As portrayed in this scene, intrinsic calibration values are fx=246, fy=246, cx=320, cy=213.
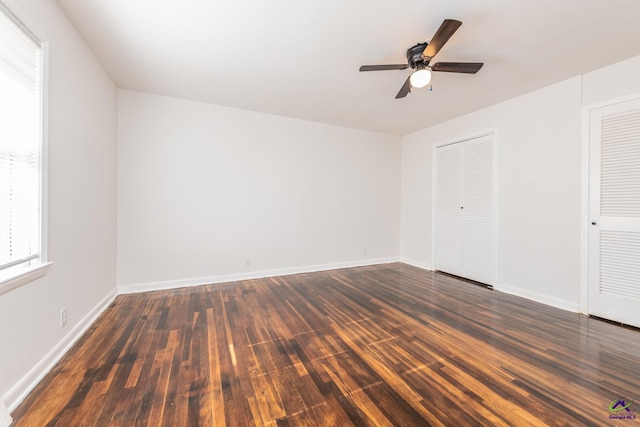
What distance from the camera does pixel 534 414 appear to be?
140 centimetres

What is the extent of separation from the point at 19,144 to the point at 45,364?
59.1 inches

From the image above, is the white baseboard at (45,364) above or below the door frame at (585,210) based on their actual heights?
below

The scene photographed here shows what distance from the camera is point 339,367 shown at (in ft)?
5.93

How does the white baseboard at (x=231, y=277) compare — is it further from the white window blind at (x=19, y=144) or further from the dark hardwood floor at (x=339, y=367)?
the white window blind at (x=19, y=144)

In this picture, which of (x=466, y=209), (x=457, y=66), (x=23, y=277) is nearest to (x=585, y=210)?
(x=466, y=209)

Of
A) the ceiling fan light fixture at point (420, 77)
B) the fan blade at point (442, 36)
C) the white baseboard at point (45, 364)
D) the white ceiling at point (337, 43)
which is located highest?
the white ceiling at point (337, 43)

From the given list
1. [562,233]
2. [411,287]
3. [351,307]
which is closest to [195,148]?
[351,307]

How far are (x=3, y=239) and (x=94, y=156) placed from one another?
1.46 m

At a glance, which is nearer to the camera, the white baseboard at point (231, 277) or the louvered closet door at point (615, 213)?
the louvered closet door at point (615, 213)

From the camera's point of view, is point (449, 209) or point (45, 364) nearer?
point (45, 364)

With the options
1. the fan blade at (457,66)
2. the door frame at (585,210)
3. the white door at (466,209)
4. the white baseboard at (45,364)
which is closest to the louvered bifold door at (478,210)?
the white door at (466,209)

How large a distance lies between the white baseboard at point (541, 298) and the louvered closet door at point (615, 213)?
0.15 meters

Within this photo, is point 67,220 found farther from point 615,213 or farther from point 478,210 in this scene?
point 615,213

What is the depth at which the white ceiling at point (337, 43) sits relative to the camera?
190 centimetres
